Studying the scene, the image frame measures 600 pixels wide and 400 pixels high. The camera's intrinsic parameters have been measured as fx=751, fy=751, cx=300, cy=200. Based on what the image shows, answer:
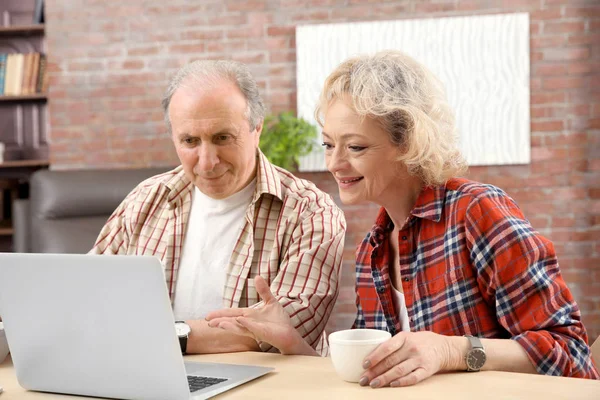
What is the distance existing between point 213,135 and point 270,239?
30 centimetres

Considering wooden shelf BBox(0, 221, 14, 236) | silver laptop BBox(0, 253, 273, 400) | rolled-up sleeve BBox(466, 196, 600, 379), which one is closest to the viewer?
silver laptop BBox(0, 253, 273, 400)

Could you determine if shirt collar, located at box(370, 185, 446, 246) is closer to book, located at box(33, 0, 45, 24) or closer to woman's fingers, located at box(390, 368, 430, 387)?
woman's fingers, located at box(390, 368, 430, 387)

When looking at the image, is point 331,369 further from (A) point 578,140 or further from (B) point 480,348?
(A) point 578,140

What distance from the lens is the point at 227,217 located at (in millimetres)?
2021

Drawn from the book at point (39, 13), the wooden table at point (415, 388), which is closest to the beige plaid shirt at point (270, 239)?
the wooden table at point (415, 388)

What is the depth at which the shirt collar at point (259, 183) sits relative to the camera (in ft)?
6.36

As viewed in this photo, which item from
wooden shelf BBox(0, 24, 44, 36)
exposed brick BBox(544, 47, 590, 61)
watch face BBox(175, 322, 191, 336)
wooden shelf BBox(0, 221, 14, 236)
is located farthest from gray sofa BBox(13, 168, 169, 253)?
exposed brick BBox(544, 47, 590, 61)

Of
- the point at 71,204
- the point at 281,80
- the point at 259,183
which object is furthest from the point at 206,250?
the point at 281,80

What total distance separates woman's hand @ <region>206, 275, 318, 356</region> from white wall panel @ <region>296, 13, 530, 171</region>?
8.91ft

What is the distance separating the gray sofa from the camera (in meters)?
3.18

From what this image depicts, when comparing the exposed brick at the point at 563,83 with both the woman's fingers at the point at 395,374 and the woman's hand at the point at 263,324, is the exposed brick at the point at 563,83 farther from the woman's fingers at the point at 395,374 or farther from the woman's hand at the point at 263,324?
the woman's fingers at the point at 395,374

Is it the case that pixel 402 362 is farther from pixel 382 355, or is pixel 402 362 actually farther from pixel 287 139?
pixel 287 139

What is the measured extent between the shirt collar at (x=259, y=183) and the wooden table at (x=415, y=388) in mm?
706

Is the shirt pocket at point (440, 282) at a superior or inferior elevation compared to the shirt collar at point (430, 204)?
inferior
